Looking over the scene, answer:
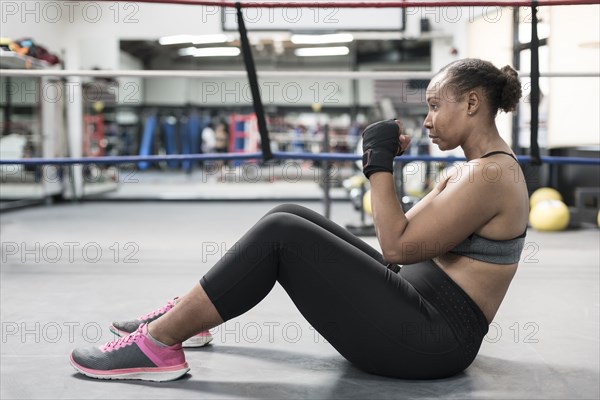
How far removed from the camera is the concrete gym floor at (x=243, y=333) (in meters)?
1.34

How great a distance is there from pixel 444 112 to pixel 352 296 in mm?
415

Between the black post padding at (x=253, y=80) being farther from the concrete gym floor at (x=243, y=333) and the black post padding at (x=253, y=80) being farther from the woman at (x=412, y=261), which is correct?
the woman at (x=412, y=261)

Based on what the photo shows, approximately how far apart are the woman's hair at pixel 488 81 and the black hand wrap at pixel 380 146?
5.9 inches

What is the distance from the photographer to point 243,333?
1798 millimetres

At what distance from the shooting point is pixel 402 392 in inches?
51.8

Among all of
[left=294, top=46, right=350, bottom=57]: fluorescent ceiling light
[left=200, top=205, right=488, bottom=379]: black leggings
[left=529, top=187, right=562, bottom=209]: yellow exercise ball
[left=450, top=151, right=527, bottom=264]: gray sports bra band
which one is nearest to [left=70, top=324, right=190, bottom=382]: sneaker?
[left=200, top=205, right=488, bottom=379]: black leggings

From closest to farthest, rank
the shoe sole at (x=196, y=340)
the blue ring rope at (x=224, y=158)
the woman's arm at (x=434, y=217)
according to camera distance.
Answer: the woman's arm at (x=434, y=217)
the shoe sole at (x=196, y=340)
the blue ring rope at (x=224, y=158)

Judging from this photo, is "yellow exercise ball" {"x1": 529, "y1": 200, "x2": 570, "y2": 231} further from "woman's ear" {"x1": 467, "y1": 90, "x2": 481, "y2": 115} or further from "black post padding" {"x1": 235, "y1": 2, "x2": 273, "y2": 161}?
"woman's ear" {"x1": 467, "y1": 90, "x2": 481, "y2": 115}

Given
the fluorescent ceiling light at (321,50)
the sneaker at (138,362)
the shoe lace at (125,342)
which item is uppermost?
the fluorescent ceiling light at (321,50)

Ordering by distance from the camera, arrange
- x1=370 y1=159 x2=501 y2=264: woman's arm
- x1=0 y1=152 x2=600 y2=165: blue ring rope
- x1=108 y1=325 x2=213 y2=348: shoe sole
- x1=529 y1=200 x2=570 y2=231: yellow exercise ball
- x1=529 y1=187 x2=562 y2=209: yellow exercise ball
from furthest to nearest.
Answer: x1=529 y1=187 x2=562 y2=209: yellow exercise ball < x1=529 y1=200 x2=570 y2=231: yellow exercise ball < x1=0 y1=152 x2=600 y2=165: blue ring rope < x1=108 y1=325 x2=213 y2=348: shoe sole < x1=370 y1=159 x2=501 y2=264: woman's arm

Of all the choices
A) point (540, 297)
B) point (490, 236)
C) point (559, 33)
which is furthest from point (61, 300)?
point (559, 33)

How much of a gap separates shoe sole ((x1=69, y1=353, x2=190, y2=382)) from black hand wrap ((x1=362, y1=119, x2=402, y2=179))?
58 centimetres

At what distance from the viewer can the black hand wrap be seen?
1268 millimetres

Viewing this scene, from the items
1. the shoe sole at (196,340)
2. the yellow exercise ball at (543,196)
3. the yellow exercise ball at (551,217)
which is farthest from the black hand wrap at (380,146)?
the yellow exercise ball at (543,196)
